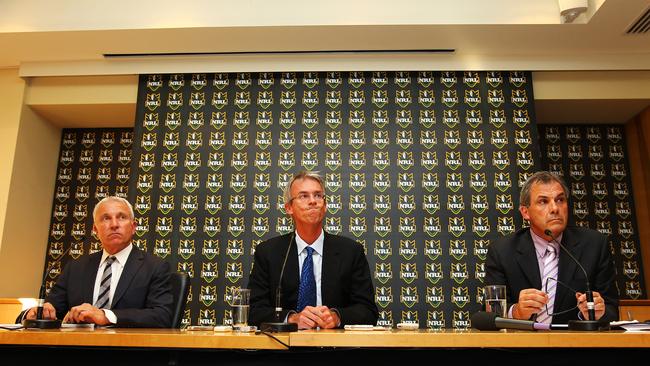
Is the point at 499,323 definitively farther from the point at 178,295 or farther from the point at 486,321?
the point at 178,295

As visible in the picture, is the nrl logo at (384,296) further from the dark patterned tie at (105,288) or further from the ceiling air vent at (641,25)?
the ceiling air vent at (641,25)

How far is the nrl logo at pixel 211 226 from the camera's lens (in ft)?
15.8

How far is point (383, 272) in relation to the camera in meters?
4.69

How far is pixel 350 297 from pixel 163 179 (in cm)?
267

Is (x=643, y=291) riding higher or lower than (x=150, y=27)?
lower

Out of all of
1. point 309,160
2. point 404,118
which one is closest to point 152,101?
point 309,160

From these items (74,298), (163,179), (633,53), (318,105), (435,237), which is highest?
(633,53)

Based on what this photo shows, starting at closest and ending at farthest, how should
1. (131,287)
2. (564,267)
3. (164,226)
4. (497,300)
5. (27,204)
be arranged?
(497,300)
(564,267)
(131,287)
(164,226)
(27,204)

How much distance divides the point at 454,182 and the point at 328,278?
237 centimetres

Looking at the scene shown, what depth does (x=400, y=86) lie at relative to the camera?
5.07 meters

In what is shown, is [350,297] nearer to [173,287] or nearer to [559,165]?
[173,287]

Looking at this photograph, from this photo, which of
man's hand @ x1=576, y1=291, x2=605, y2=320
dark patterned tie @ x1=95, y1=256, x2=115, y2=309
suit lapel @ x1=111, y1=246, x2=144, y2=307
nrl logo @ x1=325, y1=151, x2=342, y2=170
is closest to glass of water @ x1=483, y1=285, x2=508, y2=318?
man's hand @ x1=576, y1=291, x2=605, y2=320

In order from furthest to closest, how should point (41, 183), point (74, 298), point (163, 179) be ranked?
point (41, 183)
point (163, 179)
point (74, 298)

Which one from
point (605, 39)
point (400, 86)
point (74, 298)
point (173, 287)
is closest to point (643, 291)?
point (605, 39)
